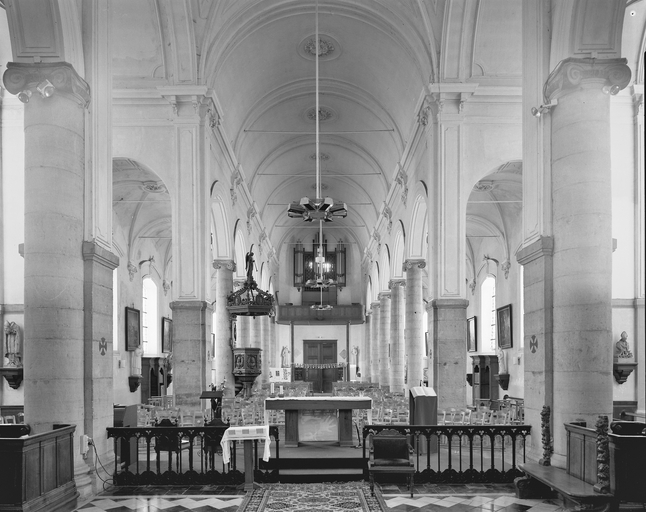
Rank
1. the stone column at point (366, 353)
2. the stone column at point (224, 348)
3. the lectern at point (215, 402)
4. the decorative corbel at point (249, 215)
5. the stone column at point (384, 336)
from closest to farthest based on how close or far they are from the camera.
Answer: the lectern at point (215, 402), the stone column at point (224, 348), the decorative corbel at point (249, 215), the stone column at point (384, 336), the stone column at point (366, 353)

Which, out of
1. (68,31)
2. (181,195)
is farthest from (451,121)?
(68,31)

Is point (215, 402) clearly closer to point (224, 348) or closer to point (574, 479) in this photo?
point (224, 348)

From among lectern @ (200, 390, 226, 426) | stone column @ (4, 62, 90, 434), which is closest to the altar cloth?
stone column @ (4, 62, 90, 434)

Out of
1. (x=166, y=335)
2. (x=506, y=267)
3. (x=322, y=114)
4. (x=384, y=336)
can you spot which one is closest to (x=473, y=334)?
(x=384, y=336)

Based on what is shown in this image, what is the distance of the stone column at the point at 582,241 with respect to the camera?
346 inches

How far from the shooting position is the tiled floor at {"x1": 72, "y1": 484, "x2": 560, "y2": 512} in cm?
878

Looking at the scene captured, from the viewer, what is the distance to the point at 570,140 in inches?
364

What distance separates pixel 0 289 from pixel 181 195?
4682mm

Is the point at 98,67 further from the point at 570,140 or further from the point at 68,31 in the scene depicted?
the point at 570,140

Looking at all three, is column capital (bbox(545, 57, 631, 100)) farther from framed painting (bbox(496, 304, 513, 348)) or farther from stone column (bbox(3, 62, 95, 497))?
framed painting (bbox(496, 304, 513, 348))

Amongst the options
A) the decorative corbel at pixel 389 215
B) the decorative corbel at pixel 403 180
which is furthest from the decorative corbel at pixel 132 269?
the decorative corbel at pixel 403 180

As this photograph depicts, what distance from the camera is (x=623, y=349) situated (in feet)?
44.4

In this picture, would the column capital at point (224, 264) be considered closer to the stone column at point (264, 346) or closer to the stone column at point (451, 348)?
the stone column at point (451, 348)

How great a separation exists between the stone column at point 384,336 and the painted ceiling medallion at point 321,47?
39.1ft
